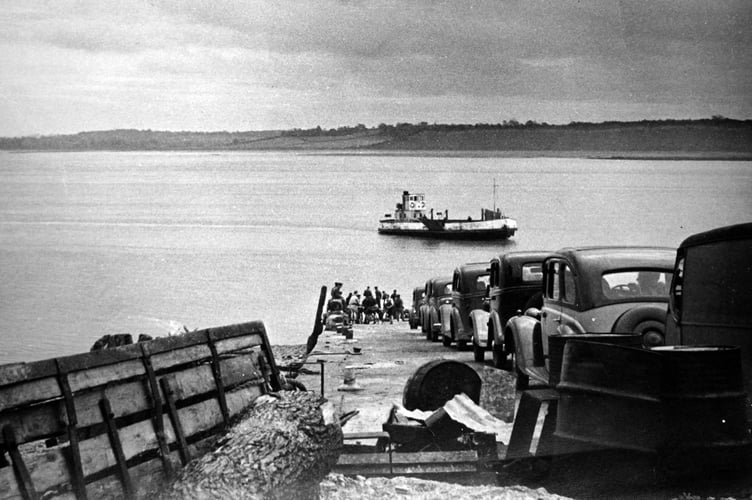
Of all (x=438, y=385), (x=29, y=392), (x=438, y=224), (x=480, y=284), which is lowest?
(x=438, y=385)

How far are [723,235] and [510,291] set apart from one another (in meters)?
7.43

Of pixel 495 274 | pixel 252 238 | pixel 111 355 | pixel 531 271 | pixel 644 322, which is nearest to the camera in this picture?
pixel 111 355

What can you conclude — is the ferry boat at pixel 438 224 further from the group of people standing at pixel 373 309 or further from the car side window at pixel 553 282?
the car side window at pixel 553 282

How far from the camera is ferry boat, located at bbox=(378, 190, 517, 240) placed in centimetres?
4934

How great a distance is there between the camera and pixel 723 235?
6223mm

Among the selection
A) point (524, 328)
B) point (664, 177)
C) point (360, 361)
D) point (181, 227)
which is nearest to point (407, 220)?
point (181, 227)

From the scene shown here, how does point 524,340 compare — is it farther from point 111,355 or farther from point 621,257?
point 111,355

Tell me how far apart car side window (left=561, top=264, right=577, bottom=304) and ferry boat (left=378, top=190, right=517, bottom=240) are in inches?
1450

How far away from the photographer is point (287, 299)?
44156 mm

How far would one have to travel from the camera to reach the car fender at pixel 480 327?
15.0 meters

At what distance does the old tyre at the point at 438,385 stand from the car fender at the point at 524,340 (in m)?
1.89

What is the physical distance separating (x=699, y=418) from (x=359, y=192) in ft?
248

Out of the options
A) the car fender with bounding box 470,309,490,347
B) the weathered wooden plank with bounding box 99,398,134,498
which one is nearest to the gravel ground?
the weathered wooden plank with bounding box 99,398,134,498

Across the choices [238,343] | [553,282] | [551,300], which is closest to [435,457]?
[238,343]
